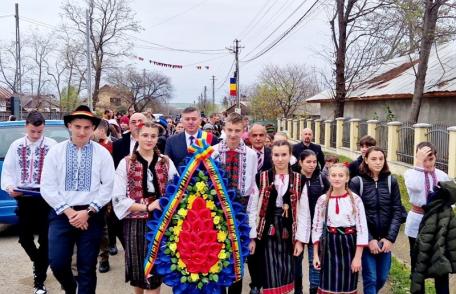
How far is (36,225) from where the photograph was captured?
489 cm

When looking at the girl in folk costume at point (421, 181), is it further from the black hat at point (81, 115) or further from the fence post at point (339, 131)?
the fence post at point (339, 131)

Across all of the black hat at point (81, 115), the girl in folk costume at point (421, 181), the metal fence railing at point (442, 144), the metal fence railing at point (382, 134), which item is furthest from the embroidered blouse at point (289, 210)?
the metal fence railing at point (382, 134)

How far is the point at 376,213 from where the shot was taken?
173 inches

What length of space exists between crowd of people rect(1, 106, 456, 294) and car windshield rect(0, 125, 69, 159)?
3.51 m

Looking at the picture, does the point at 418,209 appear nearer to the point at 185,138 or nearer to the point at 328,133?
the point at 185,138

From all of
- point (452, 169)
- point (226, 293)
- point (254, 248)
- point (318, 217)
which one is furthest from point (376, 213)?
point (452, 169)

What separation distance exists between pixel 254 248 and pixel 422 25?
14.2 m

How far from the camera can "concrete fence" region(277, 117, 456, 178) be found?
1124 cm

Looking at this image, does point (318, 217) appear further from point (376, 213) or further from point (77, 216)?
point (77, 216)

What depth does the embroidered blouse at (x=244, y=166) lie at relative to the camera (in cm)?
424

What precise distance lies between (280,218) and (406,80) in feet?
64.2

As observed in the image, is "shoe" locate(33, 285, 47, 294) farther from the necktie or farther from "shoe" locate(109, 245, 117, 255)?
the necktie

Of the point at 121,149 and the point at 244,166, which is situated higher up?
the point at 121,149

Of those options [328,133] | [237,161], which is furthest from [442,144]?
[328,133]
